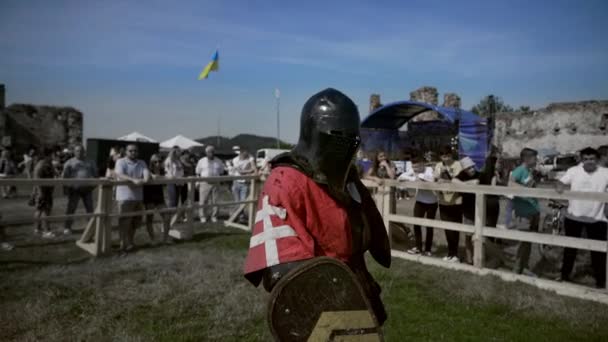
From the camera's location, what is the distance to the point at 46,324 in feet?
13.1

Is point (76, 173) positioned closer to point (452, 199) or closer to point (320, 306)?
point (452, 199)

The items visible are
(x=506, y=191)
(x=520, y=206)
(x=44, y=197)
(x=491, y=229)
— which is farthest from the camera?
(x=44, y=197)

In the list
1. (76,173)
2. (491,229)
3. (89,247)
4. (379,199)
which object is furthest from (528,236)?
(76,173)

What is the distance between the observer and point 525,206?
20.3ft

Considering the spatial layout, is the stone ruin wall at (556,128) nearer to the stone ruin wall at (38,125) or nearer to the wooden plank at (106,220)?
the wooden plank at (106,220)

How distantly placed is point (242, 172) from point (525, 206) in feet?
22.2

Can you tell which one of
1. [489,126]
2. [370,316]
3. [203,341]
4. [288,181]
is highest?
[489,126]

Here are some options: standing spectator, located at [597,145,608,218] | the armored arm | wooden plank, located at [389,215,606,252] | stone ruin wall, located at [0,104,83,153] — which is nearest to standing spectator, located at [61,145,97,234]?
wooden plank, located at [389,215,606,252]

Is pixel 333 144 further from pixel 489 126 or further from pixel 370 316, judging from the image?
pixel 489 126

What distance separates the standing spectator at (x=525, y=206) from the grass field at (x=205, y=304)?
0.63 m

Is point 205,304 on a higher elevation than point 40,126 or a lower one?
lower

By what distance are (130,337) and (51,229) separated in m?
5.98

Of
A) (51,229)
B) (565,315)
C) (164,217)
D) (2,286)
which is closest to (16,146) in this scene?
(51,229)

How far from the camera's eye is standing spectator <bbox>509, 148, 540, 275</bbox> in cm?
602
